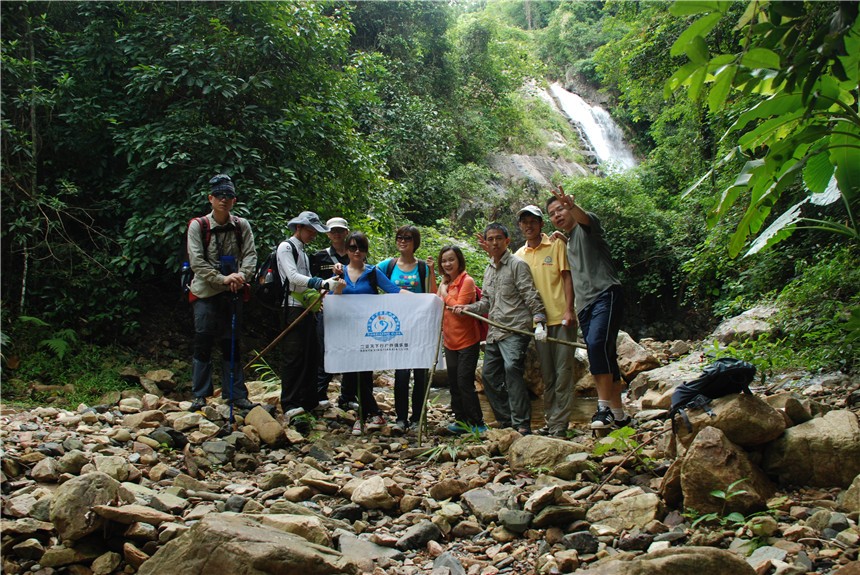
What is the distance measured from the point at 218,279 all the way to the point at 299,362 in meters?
1.05

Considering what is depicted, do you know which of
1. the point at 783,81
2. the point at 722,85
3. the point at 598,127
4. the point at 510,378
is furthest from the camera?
the point at 598,127

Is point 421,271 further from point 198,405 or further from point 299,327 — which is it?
point 198,405

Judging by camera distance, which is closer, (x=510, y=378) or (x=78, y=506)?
(x=78, y=506)

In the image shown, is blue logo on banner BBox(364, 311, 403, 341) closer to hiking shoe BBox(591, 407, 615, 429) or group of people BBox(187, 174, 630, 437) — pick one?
group of people BBox(187, 174, 630, 437)

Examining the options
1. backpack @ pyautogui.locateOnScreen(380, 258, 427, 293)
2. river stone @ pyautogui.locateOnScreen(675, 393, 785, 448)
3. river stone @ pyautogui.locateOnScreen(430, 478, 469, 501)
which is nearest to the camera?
river stone @ pyautogui.locateOnScreen(675, 393, 785, 448)

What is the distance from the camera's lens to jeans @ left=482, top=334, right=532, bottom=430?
5254 millimetres

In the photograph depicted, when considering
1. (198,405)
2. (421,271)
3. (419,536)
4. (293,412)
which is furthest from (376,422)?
(419,536)

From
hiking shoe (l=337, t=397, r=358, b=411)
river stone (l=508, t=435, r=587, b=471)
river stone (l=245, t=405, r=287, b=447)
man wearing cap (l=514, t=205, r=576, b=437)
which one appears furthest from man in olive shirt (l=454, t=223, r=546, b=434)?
river stone (l=245, t=405, r=287, b=447)

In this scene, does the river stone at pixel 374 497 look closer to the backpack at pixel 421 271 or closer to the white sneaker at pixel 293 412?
the white sneaker at pixel 293 412

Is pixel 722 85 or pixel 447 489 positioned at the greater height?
pixel 722 85

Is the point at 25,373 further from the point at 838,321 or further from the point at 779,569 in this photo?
the point at 838,321

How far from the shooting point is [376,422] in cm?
573

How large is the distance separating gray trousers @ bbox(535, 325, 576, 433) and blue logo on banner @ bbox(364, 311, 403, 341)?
4.18 feet

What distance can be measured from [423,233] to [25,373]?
8.39 m
